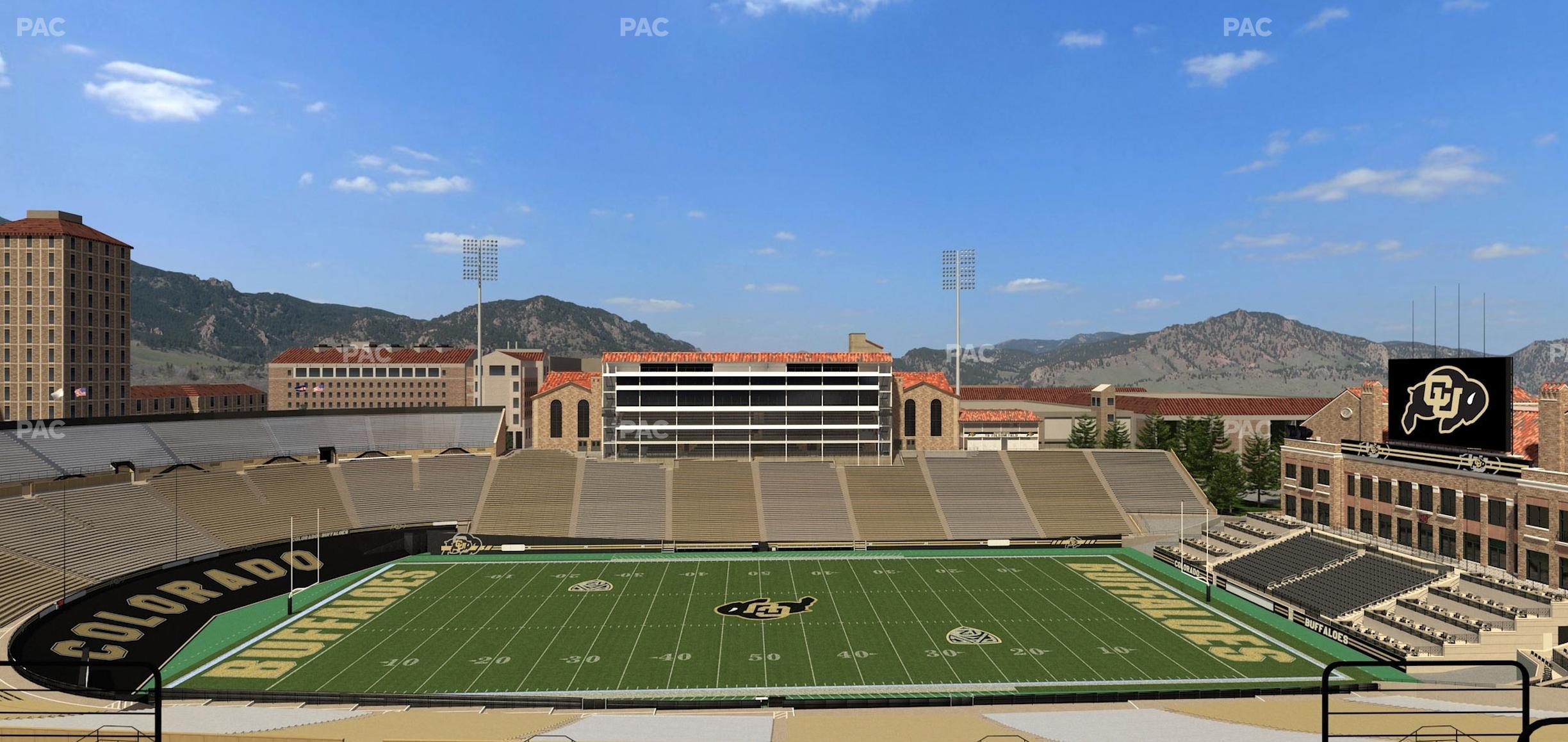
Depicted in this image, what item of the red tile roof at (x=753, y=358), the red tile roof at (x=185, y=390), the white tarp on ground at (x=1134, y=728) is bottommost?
the white tarp on ground at (x=1134, y=728)

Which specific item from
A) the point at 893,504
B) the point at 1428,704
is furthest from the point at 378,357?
the point at 1428,704

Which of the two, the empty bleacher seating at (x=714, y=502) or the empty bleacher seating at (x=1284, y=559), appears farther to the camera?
the empty bleacher seating at (x=714, y=502)

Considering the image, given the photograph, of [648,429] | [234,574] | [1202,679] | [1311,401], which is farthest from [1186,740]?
[1311,401]

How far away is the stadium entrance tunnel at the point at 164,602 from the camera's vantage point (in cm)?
3131

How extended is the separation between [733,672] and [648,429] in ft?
132

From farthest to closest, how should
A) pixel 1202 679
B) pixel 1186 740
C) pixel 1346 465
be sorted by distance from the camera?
pixel 1346 465, pixel 1202 679, pixel 1186 740

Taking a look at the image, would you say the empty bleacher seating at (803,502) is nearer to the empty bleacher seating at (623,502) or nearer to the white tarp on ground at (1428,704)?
the empty bleacher seating at (623,502)

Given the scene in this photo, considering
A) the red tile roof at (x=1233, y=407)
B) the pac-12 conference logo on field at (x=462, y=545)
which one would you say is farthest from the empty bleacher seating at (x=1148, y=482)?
the pac-12 conference logo on field at (x=462, y=545)

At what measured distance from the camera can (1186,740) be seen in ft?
69.4

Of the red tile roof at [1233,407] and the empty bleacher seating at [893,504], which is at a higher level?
the red tile roof at [1233,407]

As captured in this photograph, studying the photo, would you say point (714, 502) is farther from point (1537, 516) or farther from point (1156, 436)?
point (1156, 436)

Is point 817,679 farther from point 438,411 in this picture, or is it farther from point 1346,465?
point 438,411

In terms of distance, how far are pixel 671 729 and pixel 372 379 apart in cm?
13520

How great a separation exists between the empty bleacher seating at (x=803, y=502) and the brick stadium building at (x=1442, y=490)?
3214 centimetres
